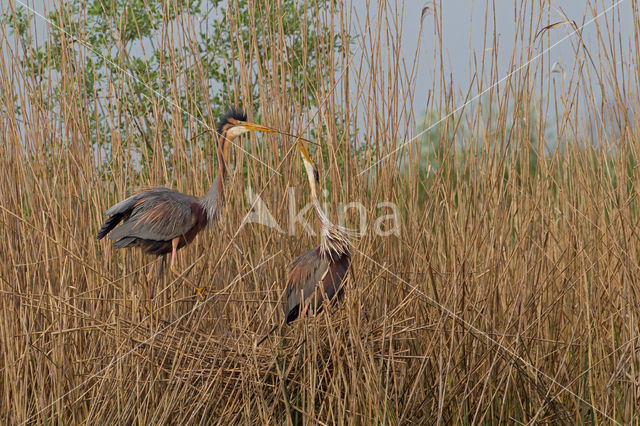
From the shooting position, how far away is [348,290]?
1.80 meters

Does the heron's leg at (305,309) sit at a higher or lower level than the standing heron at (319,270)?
lower

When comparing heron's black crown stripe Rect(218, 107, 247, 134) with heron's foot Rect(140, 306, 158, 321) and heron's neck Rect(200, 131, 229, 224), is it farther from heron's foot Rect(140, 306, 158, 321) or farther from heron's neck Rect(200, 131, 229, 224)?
heron's foot Rect(140, 306, 158, 321)

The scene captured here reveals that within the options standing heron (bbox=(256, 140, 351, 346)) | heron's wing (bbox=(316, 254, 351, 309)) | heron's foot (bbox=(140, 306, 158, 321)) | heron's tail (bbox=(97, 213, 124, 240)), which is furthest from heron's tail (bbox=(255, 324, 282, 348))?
heron's tail (bbox=(97, 213, 124, 240))

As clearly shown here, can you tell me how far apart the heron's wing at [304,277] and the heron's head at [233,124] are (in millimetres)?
388

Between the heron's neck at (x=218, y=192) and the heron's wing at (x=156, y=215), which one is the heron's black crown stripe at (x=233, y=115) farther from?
the heron's wing at (x=156, y=215)

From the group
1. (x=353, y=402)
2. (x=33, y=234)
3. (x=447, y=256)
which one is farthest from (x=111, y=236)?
(x=447, y=256)

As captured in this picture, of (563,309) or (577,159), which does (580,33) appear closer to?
(577,159)

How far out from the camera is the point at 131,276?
2.11 m

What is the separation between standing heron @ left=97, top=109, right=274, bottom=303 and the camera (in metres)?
2.00

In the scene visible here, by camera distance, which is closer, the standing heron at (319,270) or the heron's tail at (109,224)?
the standing heron at (319,270)

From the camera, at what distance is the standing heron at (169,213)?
6.56 feet

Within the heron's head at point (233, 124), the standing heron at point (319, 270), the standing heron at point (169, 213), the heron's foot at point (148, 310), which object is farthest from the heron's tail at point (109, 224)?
the standing heron at point (319, 270)

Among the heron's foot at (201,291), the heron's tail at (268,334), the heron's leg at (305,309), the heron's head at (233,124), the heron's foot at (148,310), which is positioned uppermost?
the heron's head at (233,124)

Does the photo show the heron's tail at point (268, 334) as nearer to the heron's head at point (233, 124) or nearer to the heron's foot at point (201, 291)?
the heron's foot at point (201, 291)
